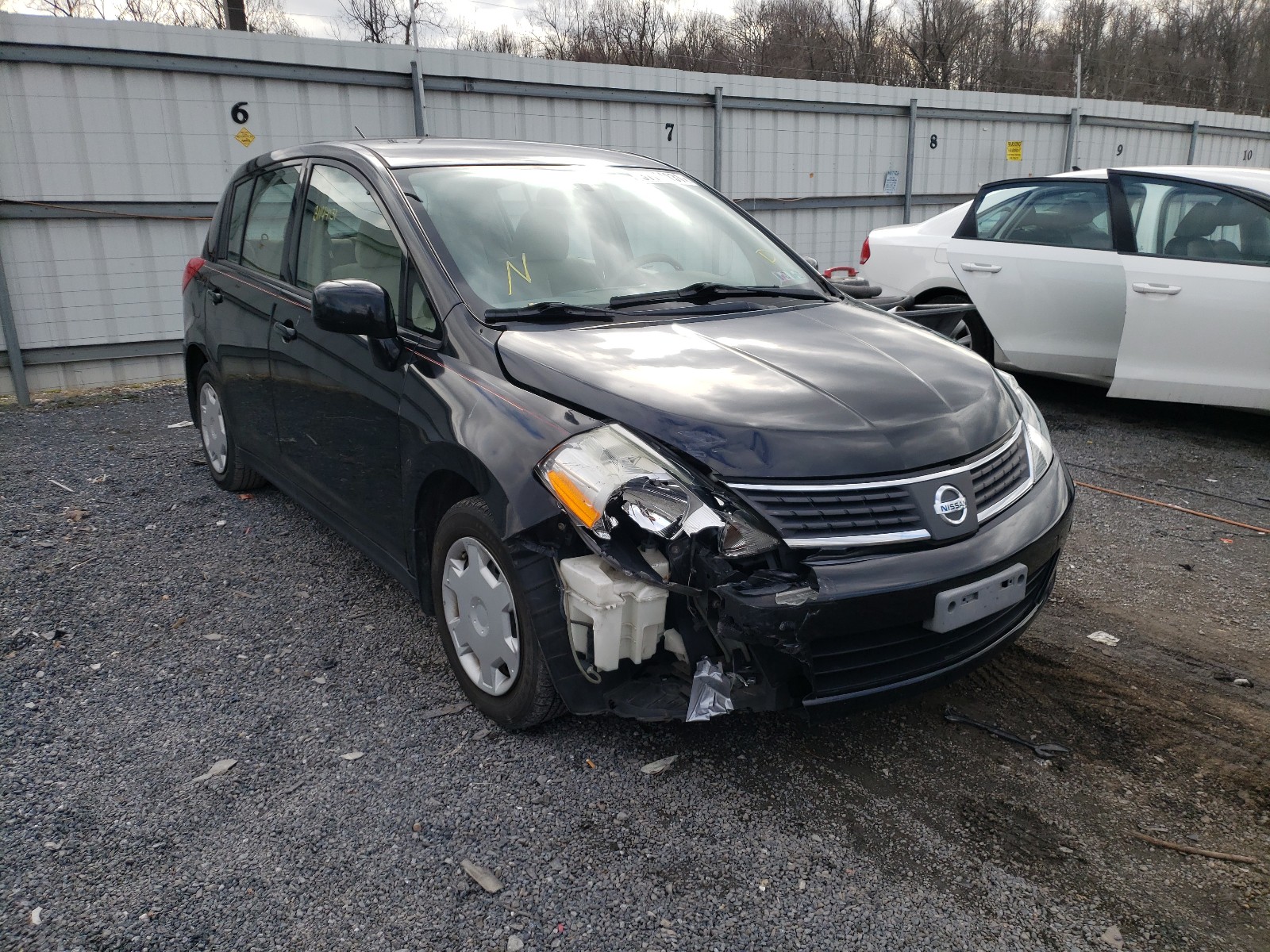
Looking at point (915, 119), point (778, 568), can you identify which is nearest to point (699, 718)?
point (778, 568)

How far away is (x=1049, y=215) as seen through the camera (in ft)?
20.9

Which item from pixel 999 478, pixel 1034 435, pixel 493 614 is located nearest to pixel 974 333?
pixel 1034 435

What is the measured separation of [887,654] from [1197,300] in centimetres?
429

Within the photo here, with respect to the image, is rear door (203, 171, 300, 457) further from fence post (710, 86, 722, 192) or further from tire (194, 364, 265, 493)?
fence post (710, 86, 722, 192)

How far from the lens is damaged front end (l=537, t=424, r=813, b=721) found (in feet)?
7.29

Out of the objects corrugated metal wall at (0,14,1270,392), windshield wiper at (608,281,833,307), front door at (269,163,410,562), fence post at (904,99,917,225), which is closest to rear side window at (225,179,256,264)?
front door at (269,163,410,562)

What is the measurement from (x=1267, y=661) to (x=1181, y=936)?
156 centimetres

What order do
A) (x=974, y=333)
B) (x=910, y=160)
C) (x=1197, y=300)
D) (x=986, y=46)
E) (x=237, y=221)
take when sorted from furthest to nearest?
1. (x=986, y=46)
2. (x=910, y=160)
3. (x=974, y=333)
4. (x=1197, y=300)
5. (x=237, y=221)

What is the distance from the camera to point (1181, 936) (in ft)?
6.77

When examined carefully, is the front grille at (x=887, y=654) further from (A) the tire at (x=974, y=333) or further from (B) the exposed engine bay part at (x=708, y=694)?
(A) the tire at (x=974, y=333)

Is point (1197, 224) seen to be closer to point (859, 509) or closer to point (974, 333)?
point (974, 333)

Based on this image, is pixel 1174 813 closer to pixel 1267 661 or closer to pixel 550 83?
pixel 1267 661

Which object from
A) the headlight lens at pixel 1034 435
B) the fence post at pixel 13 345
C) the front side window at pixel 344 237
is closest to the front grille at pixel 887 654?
the headlight lens at pixel 1034 435

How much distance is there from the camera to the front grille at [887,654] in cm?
229
